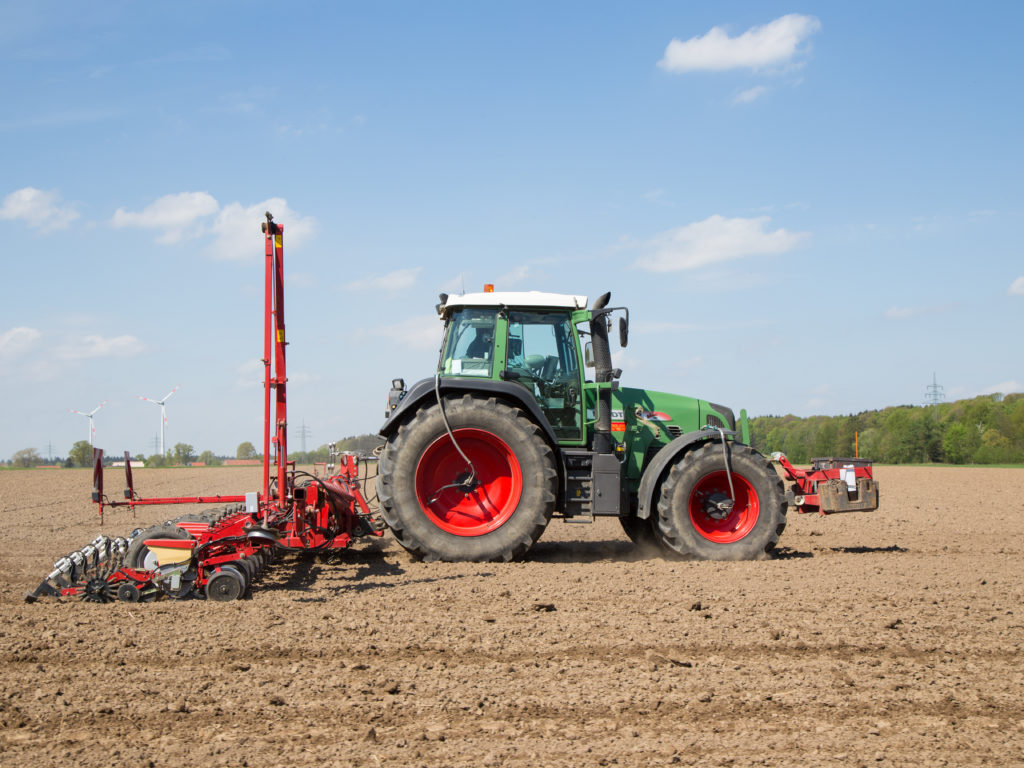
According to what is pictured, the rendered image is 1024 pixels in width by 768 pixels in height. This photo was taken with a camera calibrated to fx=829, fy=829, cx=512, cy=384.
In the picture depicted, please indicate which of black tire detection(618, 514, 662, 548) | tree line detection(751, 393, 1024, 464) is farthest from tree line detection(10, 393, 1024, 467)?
black tire detection(618, 514, 662, 548)

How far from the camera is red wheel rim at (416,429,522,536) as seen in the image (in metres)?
7.80

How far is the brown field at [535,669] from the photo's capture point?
3.49m

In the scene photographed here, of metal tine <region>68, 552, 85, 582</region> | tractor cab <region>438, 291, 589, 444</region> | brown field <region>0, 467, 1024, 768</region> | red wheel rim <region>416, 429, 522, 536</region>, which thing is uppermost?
tractor cab <region>438, 291, 589, 444</region>

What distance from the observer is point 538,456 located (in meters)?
7.54

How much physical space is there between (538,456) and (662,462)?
120 cm

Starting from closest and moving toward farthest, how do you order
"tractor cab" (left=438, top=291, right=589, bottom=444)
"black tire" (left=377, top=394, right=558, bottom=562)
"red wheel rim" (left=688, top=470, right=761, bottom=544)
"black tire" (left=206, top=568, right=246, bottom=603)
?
"black tire" (left=206, top=568, right=246, bottom=603) < "black tire" (left=377, top=394, right=558, bottom=562) < "red wheel rim" (left=688, top=470, right=761, bottom=544) < "tractor cab" (left=438, top=291, right=589, bottom=444)

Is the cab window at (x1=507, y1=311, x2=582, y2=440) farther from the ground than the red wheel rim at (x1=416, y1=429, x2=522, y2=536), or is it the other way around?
the cab window at (x1=507, y1=311, x2=582, y2=440)

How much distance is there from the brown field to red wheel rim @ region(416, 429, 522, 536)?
57cm

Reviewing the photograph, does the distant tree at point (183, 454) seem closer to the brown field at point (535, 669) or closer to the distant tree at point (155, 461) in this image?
the distant tree at point (155, 461)

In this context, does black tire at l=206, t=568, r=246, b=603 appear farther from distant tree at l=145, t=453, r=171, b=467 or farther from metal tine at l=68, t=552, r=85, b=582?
distant tree at l=145, t=453, r=171, b=467

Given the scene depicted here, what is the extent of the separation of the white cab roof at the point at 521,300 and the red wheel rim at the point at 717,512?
2121mm

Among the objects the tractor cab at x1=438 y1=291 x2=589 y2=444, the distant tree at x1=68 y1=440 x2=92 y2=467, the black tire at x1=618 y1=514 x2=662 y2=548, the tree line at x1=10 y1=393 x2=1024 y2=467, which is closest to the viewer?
the tractor cab at x1=438 y1=291 x2=589 y2=444

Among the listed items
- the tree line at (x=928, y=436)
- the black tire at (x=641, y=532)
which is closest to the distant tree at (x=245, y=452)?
the tree line at (x=928, y=436)

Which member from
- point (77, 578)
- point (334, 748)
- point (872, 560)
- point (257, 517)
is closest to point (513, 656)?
point (334, 748)
